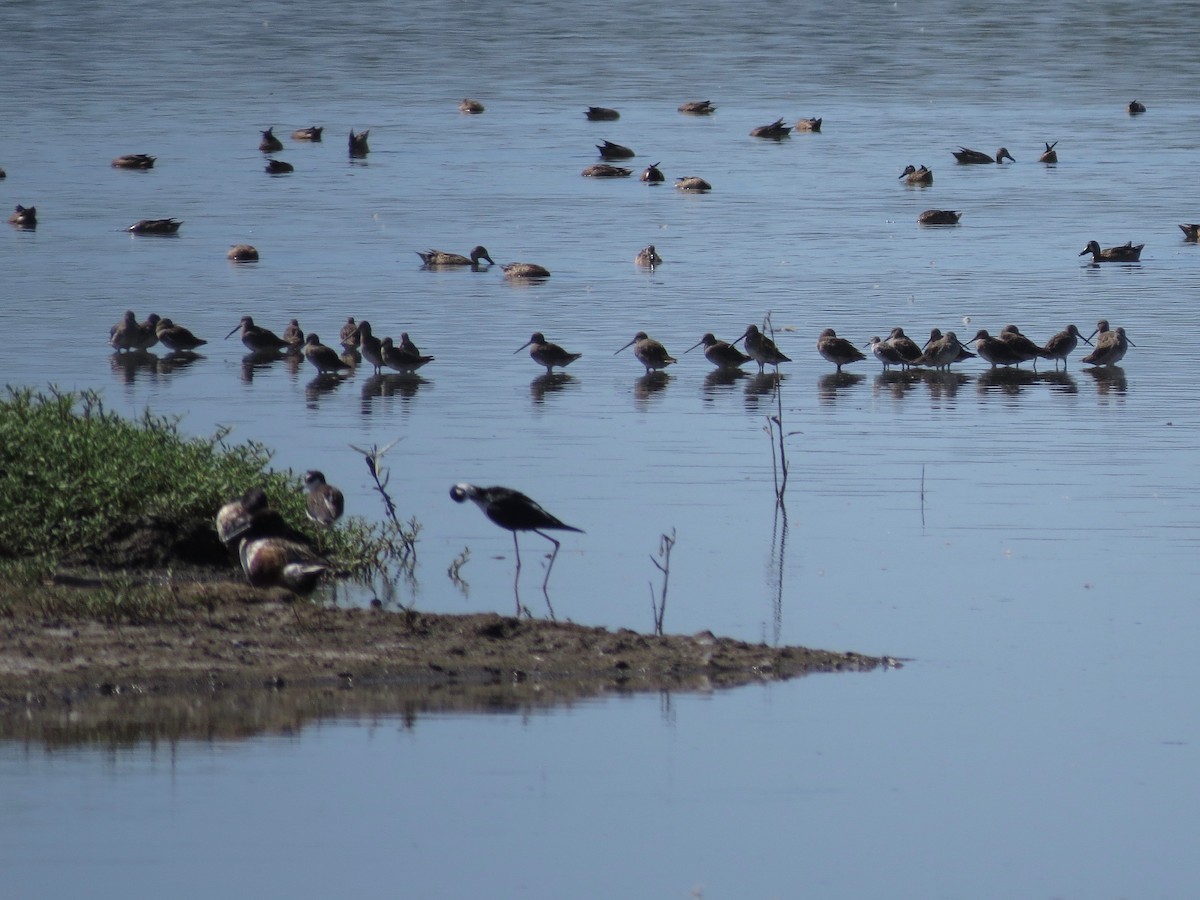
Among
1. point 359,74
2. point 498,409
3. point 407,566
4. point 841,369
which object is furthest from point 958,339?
point 359,74

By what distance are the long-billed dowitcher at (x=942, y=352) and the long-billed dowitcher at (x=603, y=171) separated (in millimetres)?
19141

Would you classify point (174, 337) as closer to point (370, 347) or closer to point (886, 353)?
point (370, 347)

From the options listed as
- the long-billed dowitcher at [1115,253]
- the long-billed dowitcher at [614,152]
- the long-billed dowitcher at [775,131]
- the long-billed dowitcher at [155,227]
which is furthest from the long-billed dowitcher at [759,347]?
the long-billed dowitcher at [775,131]

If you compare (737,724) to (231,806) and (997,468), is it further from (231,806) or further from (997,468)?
(997,468)

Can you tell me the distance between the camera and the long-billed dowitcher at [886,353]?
21.5 m

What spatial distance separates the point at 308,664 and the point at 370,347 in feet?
37.0

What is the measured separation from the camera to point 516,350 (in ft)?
73.9

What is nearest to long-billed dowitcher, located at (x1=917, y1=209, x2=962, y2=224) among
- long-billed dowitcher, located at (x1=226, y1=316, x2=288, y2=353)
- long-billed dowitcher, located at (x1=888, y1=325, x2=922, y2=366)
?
long-billed dowitcher, located at (x1=888, y1=325, x2=922, y2=366)

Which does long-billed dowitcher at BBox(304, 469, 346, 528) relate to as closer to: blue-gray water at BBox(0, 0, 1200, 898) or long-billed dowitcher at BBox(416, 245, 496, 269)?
blue-gray water at BBox(0, 0, 1200, 898)

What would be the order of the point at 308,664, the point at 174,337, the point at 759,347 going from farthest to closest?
the point at 174,337 → the point at 759,347 → the point at 308,664

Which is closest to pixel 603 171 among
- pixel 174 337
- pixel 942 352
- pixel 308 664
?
pixel 174 337

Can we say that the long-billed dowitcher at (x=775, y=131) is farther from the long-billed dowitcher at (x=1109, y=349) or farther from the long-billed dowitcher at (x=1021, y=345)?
the long-billed dowitcher at (x=1021, y=345)

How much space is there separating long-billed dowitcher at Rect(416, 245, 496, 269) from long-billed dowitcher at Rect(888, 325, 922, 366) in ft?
26.4

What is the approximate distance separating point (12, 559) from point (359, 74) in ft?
177
